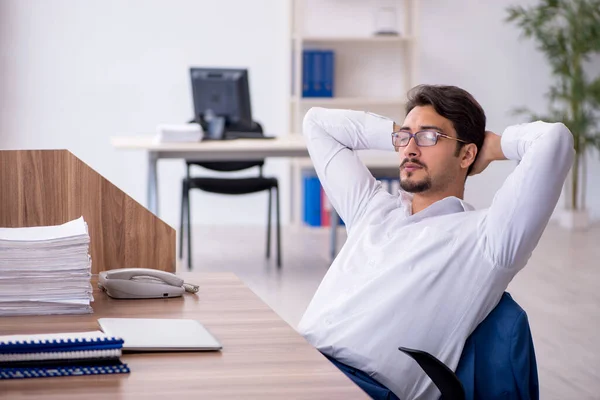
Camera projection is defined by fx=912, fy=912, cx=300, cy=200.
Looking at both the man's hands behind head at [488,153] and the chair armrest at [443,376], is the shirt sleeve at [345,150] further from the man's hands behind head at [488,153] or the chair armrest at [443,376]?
the chair armrest at [443,376]

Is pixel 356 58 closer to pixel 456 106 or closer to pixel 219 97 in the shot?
pixel 219 97

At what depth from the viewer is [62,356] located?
1.27m

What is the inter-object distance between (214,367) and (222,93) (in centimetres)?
401

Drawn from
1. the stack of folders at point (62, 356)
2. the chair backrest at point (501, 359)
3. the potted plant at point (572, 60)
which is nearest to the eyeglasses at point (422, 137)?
the chair backrest at point (501, 359)

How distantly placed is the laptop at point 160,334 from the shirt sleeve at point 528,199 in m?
0.61

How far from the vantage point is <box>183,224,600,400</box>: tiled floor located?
3.47 m

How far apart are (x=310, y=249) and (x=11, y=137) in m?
2.45

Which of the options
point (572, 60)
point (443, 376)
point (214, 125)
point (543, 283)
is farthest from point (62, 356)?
point (572, 60)

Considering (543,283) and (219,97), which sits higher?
(219,97)

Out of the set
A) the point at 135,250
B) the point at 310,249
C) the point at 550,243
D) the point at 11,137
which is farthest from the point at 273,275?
the point at 135,250

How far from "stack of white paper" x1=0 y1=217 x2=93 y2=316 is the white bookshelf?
5.33m

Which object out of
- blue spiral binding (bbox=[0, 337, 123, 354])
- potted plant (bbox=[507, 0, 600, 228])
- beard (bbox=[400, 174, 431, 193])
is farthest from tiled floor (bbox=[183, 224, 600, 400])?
blue spiral binding (bbox=[0, 337, 123, 354])

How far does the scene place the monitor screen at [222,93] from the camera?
518 centimetres

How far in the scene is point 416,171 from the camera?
6.56ft
